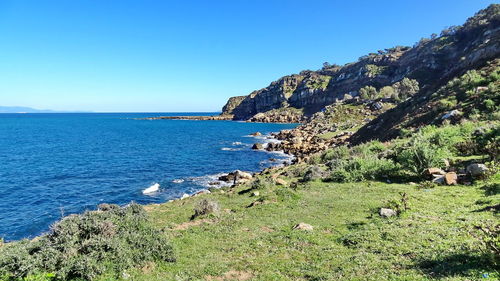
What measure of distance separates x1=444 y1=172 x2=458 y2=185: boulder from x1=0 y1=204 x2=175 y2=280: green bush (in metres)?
18.1

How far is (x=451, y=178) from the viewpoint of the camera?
19.0 metres

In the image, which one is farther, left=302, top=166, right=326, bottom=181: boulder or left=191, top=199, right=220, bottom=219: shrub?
left=302, top=166, right=326, bottom=181: boulder

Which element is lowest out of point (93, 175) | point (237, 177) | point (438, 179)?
point (93, 175)

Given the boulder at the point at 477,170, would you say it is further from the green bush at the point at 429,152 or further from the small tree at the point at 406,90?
the small tree at the point at 406,90

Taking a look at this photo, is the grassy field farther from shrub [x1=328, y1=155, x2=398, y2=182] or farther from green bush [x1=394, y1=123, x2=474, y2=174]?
shrub [x1=328, y1=155, x2=398, y2=182]

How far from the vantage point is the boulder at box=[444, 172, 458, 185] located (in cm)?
1877

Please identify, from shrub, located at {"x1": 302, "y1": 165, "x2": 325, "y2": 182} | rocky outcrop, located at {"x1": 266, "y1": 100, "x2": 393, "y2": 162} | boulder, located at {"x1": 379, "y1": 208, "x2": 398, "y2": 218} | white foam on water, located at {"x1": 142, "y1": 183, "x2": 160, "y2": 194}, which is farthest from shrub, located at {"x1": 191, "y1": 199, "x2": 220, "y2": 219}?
rocky outcrop, located at {"x1": 266, "y1": 100, "x2": 393, "y2": 162}

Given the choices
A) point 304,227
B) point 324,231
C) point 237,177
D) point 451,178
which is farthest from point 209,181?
point 451,178

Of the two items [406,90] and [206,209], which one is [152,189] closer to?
[206,209]

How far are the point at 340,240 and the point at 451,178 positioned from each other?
A: 11.6 metres

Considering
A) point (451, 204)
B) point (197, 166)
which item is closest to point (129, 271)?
point (451, 204)

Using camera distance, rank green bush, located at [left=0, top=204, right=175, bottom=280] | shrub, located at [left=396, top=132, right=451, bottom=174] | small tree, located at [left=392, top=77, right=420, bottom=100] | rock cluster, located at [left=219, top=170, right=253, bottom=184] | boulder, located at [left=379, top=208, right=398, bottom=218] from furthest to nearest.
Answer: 1. small tree, located at [left=392, top=77, right=420, bottom=100]
2. rock cluster, located at [left=219, top=170, right=253, bottom=184]
3. shrub, located at [left=396, top=132, right=451, bottom=174]
4. boulder, located at [left=379, top=208, right=398, bottom=218]
5. green bush, located at [left=0, top=204, right=175, bottom=280]

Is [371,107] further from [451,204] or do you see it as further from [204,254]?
[204,254]

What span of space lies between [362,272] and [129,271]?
8.23m
